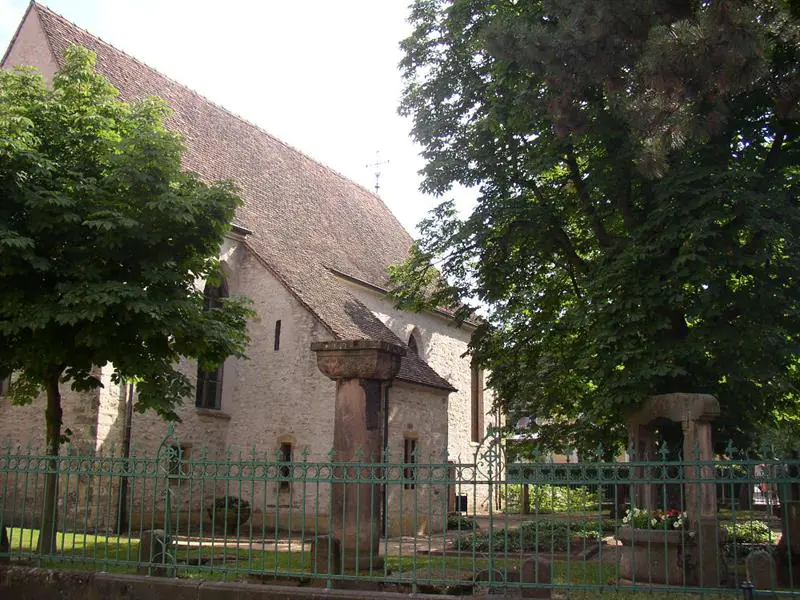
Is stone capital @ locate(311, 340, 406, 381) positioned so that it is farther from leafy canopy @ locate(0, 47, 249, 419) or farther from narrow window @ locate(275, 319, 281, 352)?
narrow window @ locate(275, 319, 281, 352)

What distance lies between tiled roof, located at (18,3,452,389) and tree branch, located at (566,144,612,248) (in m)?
5.74

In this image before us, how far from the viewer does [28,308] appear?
9.91m

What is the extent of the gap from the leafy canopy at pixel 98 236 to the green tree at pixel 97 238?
0.06ft

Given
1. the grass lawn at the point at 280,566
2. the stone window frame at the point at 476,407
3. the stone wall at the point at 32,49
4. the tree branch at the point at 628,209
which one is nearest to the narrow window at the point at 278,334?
the grass lawn at the point at 280,566

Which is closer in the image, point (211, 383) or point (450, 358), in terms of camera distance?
point (211, 383)

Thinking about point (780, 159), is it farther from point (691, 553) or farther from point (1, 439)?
point (1, 439)

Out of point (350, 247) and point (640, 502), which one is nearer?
point (640, 502)

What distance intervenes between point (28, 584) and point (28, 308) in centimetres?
352

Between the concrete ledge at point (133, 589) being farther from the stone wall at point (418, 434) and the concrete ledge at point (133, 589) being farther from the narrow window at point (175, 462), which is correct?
the stone wall at point (418, 434)

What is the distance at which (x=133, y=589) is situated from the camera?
25.1ft

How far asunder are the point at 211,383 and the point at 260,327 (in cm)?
186

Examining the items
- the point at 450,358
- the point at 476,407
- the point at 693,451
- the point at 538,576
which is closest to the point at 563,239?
the point at 693,451

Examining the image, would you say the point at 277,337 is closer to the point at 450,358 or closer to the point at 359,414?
the point at 359,414

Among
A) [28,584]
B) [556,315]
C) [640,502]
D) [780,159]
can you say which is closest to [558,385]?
[556,315]
